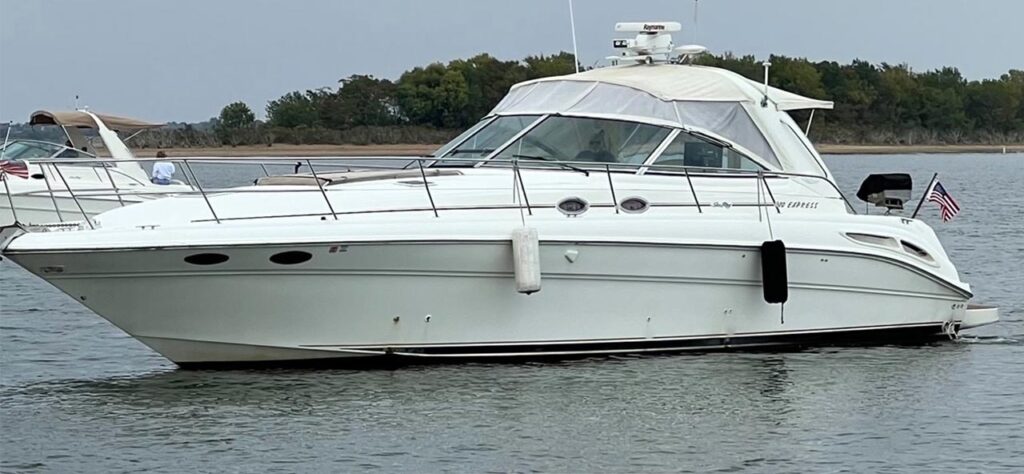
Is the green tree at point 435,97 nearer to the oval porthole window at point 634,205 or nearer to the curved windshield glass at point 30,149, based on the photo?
the curved windshield glass at point 30,149

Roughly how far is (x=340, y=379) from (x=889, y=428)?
4.17 metres

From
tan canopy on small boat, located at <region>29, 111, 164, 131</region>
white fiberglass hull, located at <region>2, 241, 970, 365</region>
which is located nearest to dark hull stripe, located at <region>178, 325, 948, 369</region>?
white fiberglass hull, located at <region>2, 241, 970, 365</region>

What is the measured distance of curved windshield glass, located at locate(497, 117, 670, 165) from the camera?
1422 centimetres

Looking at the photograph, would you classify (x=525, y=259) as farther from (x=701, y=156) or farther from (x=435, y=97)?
(x=435, y=97)

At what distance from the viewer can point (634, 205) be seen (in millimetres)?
13375

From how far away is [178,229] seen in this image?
39.6ft

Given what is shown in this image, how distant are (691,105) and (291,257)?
414 centimetres

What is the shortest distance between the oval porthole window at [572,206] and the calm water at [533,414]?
50.6 inches

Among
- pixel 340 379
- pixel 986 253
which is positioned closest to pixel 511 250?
pixel 340 379

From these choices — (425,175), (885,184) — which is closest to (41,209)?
(425,175)

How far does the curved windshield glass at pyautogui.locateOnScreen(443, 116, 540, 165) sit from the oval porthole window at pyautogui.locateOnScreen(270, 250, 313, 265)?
2.53 m

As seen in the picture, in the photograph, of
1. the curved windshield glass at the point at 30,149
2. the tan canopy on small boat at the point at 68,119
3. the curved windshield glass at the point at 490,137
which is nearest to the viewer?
the curved windshield glass at the point at 490,137

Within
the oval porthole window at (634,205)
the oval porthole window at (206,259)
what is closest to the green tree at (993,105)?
the oval porthole window at (634,205)

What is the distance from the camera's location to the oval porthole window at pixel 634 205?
13.3m
